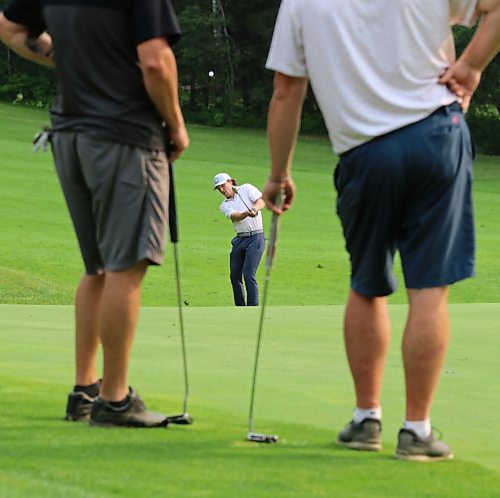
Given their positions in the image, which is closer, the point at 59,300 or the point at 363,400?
the point at 363,400

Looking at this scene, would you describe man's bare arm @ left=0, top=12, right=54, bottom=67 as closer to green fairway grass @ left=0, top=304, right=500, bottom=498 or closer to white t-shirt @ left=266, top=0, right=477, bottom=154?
white t-shirt @ left=266, top=0, right=477, bottom=154

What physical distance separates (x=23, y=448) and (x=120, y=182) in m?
1.06

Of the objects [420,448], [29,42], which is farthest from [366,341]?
[29,42]

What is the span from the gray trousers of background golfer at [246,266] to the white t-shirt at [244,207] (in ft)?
0.58

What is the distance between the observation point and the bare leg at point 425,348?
490cm

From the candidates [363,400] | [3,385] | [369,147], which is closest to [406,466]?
[363,400]

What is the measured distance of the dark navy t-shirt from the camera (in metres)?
5.11

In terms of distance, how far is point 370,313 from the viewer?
5.14 metres

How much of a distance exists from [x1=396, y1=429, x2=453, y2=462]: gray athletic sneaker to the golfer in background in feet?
44.4

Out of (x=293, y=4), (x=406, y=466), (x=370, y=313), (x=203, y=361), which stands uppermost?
(x=293, y=4)

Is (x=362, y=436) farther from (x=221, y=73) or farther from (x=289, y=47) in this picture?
(x=221, y=73)

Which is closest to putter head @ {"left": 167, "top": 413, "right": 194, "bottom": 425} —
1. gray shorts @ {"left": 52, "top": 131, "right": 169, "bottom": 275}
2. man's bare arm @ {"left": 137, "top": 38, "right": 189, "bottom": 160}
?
gray shorts @ {"left": 52, "top": 131, "right": 169, "bottom": 275}

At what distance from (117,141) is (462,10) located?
4.23 ft

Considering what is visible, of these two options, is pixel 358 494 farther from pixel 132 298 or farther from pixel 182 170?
pixel 182 170
